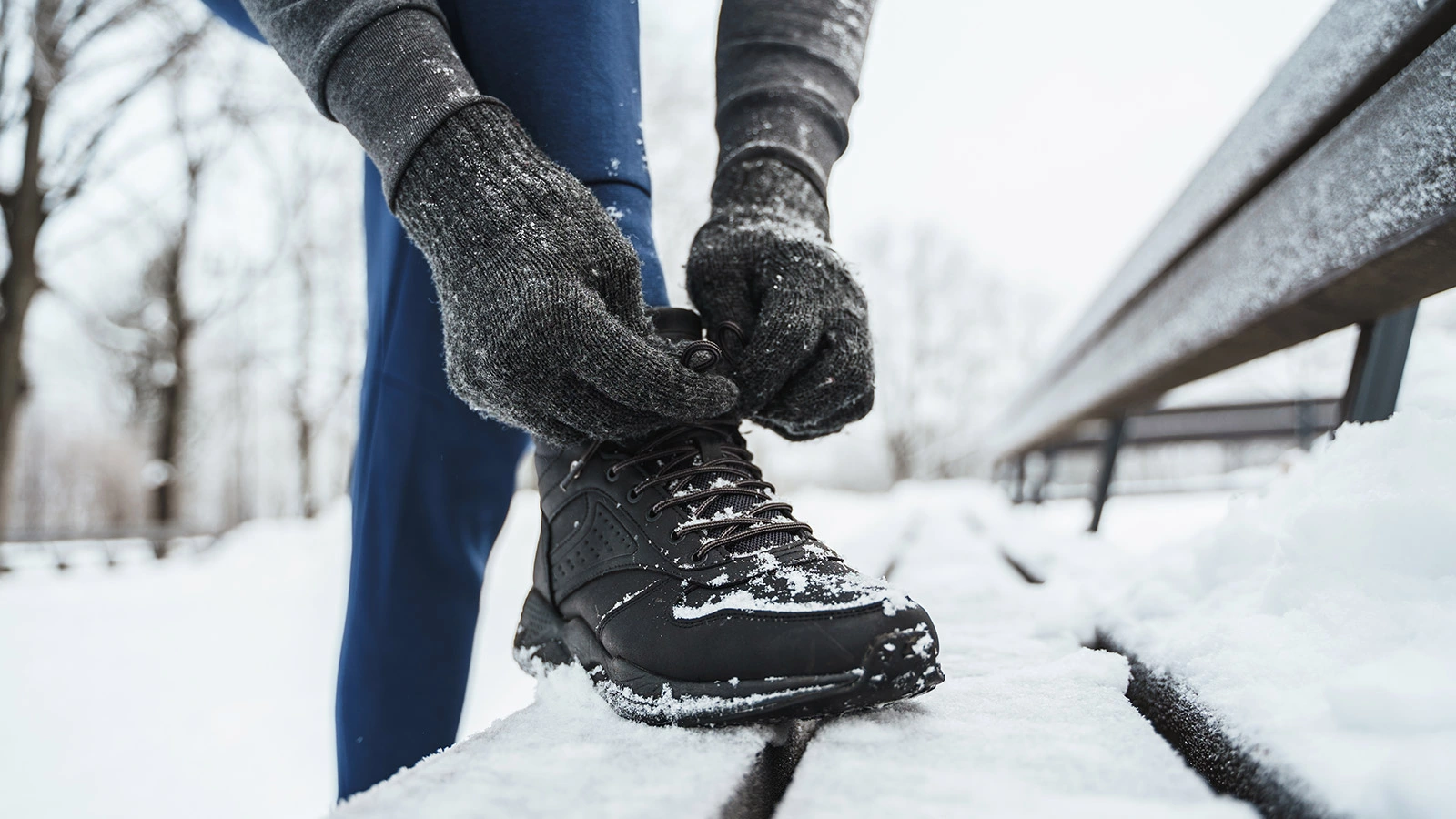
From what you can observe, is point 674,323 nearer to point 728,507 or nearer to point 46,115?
point 728,507

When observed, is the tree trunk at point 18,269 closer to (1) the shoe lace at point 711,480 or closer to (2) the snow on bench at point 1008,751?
(1) the shoe lace at point 711,480

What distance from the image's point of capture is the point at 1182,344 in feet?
4.03

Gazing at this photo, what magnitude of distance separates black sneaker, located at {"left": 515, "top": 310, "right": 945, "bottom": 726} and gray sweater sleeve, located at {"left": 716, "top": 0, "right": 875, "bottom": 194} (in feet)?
1.38

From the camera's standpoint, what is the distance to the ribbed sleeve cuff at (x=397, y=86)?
709 millimetres

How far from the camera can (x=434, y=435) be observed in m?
1.05

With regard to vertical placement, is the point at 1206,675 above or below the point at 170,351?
above

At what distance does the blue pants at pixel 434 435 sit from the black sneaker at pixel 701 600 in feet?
0.76

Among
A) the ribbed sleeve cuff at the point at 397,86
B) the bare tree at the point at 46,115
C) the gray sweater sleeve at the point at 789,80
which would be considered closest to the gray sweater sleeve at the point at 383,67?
the ribbed sleeve cuff at the point at 397,86

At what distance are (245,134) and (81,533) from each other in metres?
5.13

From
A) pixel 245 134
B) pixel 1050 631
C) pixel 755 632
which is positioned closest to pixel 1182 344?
pixel 1050 631

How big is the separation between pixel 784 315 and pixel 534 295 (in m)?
0.28

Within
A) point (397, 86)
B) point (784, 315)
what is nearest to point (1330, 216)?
point (784, 315)

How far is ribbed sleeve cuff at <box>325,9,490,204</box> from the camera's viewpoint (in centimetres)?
71

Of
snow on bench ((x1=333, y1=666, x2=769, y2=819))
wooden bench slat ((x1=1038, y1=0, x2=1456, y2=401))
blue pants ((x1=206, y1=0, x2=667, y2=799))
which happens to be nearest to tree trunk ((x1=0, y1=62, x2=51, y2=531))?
blue pants ((x1=206, y1=0, x2=667, y2=799))
